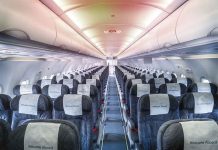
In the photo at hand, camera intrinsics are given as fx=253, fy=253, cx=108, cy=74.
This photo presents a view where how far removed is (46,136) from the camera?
2039 millimetres

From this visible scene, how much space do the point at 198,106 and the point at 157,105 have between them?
62 cm

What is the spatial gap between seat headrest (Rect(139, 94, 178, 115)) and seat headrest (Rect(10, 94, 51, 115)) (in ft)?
4.72

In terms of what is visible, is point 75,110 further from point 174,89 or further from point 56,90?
point 174,89

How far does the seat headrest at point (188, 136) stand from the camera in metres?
1.99

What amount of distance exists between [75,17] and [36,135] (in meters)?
4.08

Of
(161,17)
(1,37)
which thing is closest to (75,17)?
(161,17)

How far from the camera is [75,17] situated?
571 centimetres

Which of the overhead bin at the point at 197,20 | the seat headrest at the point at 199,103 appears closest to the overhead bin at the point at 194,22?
the overhead bin at the point at 197,20

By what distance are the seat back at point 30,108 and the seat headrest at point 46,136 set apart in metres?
1.71

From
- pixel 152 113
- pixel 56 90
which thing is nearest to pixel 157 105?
pixel 152 113

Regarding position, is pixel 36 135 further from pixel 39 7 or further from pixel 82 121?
pixel 39 7

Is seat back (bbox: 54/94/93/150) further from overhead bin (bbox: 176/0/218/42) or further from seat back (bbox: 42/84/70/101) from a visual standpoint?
seat back (bbox: 42/84/70/101)

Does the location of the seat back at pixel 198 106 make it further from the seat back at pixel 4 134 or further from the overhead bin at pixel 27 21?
the seat back at pixel 4 134

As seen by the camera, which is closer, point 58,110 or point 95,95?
point 58,110
